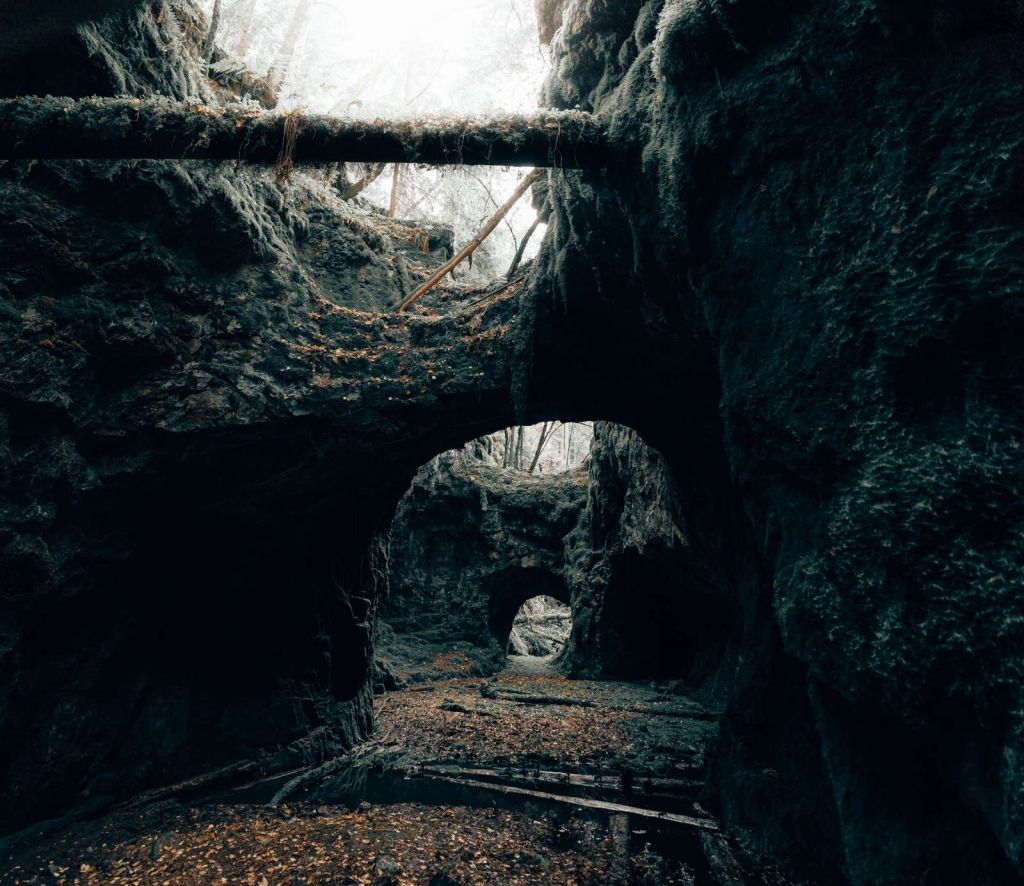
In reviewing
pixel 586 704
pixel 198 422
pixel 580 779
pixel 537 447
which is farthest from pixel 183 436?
pixel 537 447

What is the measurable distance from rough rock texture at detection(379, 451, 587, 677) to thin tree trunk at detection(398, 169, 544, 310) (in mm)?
9966

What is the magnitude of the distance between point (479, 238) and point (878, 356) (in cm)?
591

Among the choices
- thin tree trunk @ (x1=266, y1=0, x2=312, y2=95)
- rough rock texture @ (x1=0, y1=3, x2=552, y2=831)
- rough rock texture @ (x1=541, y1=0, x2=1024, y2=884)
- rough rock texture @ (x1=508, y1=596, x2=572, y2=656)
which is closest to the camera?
rough rock texture @ (x1=541, y1=0, x2=1024, y2=884)

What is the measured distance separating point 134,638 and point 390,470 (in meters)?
4.01

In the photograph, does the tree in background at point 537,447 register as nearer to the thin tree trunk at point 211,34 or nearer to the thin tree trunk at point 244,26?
the thin tree trunk at point 244,26

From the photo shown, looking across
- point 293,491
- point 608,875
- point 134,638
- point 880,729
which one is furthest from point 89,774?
point 880,729

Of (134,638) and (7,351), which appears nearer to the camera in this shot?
(7,351)

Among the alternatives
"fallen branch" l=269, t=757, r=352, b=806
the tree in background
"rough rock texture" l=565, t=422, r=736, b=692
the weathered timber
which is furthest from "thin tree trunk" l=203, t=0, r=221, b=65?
the tree in background

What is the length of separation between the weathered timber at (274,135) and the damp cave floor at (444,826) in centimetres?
658

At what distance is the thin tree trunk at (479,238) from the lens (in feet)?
23.5

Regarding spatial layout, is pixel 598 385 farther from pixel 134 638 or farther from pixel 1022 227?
pixel 134 638

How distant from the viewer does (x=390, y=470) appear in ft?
29.1

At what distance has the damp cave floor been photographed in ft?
16.5

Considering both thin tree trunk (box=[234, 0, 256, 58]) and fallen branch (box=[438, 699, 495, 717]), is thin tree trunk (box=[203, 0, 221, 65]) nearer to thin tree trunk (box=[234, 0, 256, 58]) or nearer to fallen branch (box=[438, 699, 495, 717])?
thin tree trunk (box=[234, 0, 256, 58])
